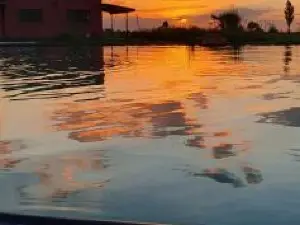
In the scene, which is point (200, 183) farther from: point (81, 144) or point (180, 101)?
point (180, 101)

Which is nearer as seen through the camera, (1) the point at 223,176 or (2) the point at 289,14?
(1) the point at 223,176

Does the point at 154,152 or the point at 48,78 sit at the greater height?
the point at 48,78

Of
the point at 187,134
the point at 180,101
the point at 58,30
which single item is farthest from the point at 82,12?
the point at 187,134

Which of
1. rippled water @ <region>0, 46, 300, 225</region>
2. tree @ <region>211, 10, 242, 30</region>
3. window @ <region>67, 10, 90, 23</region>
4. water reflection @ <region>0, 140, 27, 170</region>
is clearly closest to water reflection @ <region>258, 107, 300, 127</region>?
rippled water @ <region>0, 46, 300, 225</region>

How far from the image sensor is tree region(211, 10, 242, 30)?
4334 cm

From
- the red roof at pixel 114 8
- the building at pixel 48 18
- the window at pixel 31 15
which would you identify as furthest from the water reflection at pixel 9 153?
the red roof at pixel 114 8

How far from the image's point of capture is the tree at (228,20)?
43344mm

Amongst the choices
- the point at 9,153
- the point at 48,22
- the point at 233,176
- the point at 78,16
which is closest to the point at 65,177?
the point at 9,153

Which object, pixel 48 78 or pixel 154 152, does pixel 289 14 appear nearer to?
pixel 48 78

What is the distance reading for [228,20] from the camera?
142ft

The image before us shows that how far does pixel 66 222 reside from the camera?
349 cm

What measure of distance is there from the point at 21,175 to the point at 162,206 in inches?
55.3

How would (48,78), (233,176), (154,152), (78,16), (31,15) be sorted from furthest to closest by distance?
(78,16) → (31,15) → (48,78) → (154,152) → (233,176)

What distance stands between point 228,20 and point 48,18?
40.1 ft
